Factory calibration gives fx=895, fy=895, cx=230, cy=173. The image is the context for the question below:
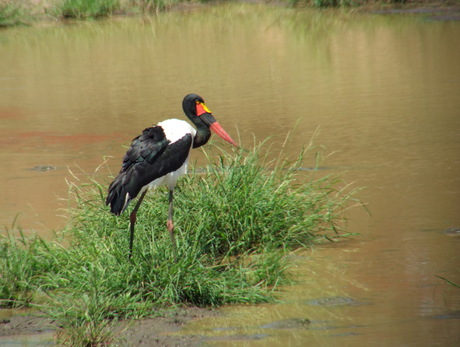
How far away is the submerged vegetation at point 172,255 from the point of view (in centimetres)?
476

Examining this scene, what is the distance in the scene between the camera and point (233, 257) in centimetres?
565

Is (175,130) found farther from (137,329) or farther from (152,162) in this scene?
(137,329)

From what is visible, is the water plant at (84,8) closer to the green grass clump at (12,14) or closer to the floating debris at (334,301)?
the green grass clump at (12,14)

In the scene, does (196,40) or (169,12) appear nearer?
(196,40)

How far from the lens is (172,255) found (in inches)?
196

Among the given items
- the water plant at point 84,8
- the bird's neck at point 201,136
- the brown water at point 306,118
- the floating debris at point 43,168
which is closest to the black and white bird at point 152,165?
the bird's neck at point 201,136

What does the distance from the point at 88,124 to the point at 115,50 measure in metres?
6.49

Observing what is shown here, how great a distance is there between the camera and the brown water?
15.8 ft

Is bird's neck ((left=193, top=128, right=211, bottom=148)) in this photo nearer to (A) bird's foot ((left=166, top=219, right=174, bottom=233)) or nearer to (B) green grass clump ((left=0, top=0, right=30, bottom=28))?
(A) bird's foot ((left=166, top=219, right=174, bottom=233))

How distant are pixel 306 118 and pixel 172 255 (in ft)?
17.2

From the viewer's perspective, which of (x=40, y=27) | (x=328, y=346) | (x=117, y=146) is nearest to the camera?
(x=328, y=346)

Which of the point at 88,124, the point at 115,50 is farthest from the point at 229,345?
the point at 115,50

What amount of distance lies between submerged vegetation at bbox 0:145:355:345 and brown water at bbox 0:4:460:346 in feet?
0.72

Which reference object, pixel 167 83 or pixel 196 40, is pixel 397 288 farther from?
pixel 196 40
